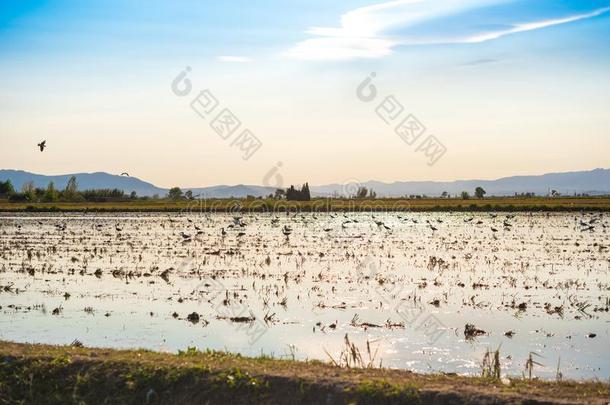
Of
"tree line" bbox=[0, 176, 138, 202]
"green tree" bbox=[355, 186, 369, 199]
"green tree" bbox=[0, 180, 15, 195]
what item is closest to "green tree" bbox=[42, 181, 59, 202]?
"tree line" bbox=[0, 176, 138, 202]

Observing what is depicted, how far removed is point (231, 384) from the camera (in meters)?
8.68

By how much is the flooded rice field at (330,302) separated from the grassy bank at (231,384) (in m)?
1.99

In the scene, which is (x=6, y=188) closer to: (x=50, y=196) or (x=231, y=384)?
(x=50, y=196)

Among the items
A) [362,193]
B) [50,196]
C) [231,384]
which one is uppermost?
[362,193]

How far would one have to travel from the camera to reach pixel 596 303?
651 inches

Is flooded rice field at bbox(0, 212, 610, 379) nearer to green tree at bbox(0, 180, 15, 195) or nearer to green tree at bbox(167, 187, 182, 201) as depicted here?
green tree at bbox(0, 180, 15, 195)

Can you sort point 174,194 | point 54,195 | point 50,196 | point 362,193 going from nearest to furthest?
point 50,196 → point 54,195 → point 174,194 → point 362,193

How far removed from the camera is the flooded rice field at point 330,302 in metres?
12.3

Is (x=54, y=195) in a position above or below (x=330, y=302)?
above

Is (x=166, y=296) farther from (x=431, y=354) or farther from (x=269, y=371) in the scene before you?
(x=269, y=371)

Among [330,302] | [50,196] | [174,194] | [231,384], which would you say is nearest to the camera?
[231,384]

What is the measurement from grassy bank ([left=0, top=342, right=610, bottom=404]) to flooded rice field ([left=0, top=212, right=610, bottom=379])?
199 centimetres

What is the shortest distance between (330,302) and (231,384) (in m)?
8.27

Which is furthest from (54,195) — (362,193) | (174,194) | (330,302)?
(330,302)
